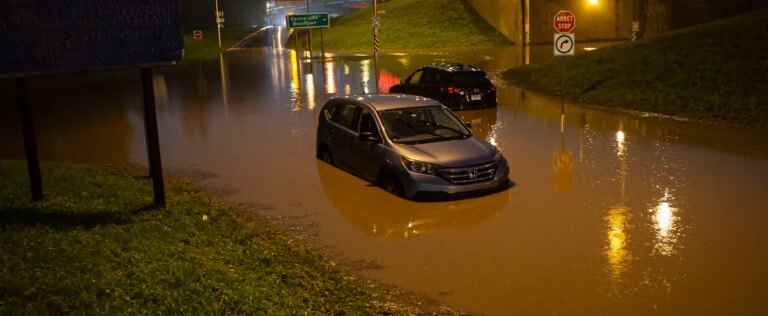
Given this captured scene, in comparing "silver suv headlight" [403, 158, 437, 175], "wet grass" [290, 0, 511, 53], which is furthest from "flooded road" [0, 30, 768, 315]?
"wet grass" [290, 0, 511, 53]

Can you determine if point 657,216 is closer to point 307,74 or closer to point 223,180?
point 223,180

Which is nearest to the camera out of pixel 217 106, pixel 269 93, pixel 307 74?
pixel 217 106

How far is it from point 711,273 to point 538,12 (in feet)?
168

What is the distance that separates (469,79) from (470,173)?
34.7 ft

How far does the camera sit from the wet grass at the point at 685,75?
1880 centimetres

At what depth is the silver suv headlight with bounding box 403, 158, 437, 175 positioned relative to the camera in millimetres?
10711

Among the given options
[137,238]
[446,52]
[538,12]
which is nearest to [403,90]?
[137,238]

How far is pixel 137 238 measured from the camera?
8.06 m

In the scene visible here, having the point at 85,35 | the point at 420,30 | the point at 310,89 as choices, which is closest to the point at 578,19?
the point at 420,30

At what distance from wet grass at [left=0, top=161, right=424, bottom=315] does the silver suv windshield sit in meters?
2.95

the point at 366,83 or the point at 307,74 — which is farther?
the point at 307,74

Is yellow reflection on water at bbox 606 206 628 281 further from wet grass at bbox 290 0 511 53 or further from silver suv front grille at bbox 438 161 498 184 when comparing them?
wet grass at bbox 290 0 511 53

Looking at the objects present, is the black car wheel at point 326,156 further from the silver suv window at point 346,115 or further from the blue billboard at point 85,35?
the blue billboard at point 85,35

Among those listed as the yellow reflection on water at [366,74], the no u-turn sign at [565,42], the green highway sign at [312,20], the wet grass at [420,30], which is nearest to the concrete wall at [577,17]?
the wet grass at [420,30]
